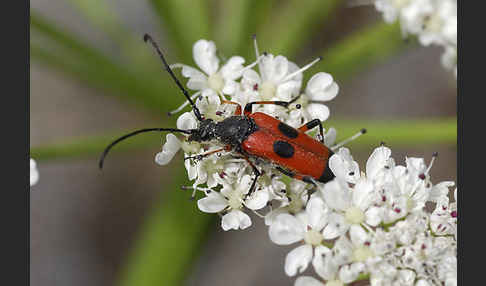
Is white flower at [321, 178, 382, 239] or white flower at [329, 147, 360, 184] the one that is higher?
white flower at [329, 147, 360, 184]

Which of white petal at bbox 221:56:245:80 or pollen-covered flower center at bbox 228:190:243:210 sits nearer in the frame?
pollen-covered flower center at bbox 228:190:243:210

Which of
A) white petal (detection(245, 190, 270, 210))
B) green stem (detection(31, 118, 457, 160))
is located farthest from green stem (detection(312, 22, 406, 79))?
white petal (detection(245, 190, 270, 210))

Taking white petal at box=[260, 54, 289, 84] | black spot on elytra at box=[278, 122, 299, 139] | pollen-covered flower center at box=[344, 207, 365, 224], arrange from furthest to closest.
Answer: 1. white petal at box=[260, 54, 289, 84]
2. black spot on elytra at box=[278, 122, 299, 139]
3. pollen-covered flower center at box=[344, 207, 365, 224]

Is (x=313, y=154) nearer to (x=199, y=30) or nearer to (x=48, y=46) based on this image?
(x=199, y=30)

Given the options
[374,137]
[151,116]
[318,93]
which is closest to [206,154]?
[318,93]

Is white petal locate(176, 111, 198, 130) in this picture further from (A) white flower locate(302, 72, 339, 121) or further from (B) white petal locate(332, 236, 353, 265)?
(B) white petal locate(332, 236, 353, 265)

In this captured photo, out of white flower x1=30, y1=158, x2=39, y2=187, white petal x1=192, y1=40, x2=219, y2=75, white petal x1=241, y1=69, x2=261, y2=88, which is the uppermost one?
white petal x1=192, y1=40, x2=219, y2=75

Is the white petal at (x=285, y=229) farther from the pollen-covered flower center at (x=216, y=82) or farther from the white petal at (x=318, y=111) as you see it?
the pollen-covered flower center at (x=216, y=82)

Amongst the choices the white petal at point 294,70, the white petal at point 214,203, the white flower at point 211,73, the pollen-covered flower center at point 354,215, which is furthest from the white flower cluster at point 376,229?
the white flower at point 211,73
